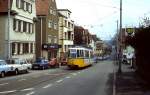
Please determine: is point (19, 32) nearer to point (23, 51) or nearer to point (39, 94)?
point (23, 51)

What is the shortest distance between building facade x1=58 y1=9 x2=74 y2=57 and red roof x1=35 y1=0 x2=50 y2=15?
1128 cm

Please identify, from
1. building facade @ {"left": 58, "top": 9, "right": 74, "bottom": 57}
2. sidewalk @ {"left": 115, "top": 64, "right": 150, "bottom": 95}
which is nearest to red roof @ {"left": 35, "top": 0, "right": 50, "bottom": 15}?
building facade @ {"left": 58, "top": 9, "right": 74, "bottom": 57}

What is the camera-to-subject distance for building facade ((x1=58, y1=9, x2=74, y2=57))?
93.2 m

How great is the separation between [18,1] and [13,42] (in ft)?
19.4

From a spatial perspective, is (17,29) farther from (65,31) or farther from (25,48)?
(65,31)

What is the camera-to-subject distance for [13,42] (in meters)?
56.5

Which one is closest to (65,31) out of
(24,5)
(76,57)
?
(24,5)

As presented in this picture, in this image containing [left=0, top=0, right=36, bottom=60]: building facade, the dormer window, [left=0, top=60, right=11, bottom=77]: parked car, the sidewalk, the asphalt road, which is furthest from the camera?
the dormer window

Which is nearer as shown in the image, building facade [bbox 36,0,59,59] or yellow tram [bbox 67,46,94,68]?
yellow tram [bbox 67,46,94,68]

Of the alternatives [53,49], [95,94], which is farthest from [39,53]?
[95,94]

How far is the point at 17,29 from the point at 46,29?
20.4 metres

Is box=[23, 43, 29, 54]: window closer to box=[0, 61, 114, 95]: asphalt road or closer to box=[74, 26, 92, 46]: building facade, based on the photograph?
box=[0, 61, 114, 95]: asphalt road

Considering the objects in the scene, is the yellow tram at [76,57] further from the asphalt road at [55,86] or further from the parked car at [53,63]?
the asphalt road at [55,86]

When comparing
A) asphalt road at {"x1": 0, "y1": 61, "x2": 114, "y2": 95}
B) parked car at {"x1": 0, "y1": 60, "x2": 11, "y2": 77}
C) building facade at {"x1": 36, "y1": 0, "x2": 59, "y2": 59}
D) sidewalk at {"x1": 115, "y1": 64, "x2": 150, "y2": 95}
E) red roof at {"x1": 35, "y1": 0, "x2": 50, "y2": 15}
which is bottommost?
asphalt road at {"x1": 0, "y1": 61, "x2": 114, "y2": 95}
